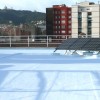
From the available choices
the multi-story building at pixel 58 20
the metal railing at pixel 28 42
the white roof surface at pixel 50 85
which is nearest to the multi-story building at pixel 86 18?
the multi-story building at pixel 58 20

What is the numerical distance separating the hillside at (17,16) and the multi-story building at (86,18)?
583cm

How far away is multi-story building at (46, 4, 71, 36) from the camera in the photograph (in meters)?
42.9

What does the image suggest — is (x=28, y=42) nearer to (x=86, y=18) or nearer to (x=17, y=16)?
(x=86, y=18)

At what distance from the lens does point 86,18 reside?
3641 cm

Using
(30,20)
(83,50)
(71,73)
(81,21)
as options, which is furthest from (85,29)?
(71,73)

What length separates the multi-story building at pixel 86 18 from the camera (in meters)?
34.8

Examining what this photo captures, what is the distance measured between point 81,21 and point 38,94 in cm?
3347

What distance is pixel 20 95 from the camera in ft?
9.50

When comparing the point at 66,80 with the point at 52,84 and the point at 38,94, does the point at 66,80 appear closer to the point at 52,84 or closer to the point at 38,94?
the point at 52,84

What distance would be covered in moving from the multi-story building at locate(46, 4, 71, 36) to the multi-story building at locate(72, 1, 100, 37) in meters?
5.75

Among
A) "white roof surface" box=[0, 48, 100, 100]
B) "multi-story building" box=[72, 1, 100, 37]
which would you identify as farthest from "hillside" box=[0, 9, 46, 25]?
"white roof surface" box=[0, 48, 100, 100]

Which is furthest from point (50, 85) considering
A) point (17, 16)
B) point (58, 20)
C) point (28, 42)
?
point (58, 20)

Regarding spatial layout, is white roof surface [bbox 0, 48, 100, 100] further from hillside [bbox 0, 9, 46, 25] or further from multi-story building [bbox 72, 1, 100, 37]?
hillside [bbox 0, 9, 46, 25]

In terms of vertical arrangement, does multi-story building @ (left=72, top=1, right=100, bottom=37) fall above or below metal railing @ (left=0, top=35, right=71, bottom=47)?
above
